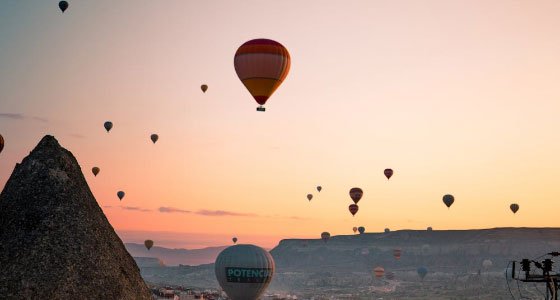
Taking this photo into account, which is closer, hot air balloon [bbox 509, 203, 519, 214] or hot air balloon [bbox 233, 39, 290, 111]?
hot air balloon [bbox 233, 39, 290, 111]

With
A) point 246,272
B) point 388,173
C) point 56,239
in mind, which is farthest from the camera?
point 388,173

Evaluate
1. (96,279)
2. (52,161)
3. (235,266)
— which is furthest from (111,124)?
(96,279)

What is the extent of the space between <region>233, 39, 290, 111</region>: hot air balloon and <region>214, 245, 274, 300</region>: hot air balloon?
27.9m

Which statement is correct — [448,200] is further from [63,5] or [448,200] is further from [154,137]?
[63,5]

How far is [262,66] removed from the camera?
74500 millimetres

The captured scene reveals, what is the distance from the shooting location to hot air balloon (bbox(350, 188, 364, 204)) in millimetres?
139375

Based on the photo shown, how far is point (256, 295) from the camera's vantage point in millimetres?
97812

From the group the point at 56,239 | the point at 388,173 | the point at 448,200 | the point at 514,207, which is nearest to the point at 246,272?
the point at 56,239

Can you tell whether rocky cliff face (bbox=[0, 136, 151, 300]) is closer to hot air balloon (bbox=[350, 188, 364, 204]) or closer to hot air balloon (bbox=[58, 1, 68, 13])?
hot air balloon (bbox=[58, 1, 68, 13])

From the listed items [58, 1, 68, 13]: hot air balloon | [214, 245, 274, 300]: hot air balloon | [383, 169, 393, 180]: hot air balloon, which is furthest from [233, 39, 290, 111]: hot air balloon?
[383, 169, 393, 180]: hot air balloon

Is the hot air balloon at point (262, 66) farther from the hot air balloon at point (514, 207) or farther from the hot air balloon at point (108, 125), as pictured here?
the hot air balloon at point (514, 207)

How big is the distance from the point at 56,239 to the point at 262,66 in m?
28.4

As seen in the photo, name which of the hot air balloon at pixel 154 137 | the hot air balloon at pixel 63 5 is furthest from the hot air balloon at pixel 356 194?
the hot air balloon at pixel 63 5

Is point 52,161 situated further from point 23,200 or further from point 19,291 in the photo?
point 19,291
